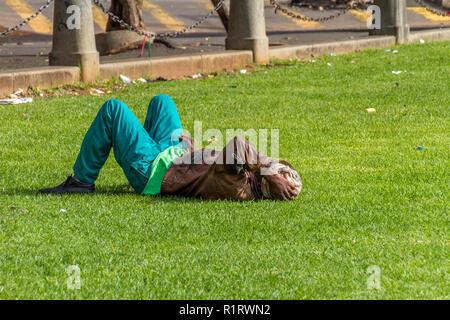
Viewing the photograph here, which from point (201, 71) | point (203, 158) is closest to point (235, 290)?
point (203, 158)

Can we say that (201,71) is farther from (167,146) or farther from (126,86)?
(167,146)

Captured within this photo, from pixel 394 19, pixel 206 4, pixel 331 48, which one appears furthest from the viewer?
pixel 206 4

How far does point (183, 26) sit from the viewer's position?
73.6 ft

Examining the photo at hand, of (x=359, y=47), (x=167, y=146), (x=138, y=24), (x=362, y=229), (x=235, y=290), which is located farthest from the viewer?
(x=359, y=47)

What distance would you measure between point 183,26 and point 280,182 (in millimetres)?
17458

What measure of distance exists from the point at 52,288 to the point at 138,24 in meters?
10.8

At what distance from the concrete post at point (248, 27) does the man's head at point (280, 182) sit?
26.7 feet

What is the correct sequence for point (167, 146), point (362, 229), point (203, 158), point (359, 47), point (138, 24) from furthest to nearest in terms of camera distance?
point (359, 47), point (138, 24), point (167, 146), point (203, 158), point (362, 229)

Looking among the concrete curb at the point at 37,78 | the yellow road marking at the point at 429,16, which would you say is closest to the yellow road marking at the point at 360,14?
the yellow road marking at the point at 429,16

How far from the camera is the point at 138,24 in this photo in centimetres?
1435

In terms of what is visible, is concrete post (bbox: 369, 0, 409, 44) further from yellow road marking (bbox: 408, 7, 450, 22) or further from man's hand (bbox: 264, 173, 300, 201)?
man's hand (bbox: 264, 173, 300, 201)

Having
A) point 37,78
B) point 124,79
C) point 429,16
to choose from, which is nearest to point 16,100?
point 37,78

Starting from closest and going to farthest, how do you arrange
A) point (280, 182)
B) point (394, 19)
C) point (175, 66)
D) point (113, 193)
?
point (280, 182) → point (113, 193) → point (175, 66) → point (394, 19)

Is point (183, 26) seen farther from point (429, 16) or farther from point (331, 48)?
point (429, 16)
